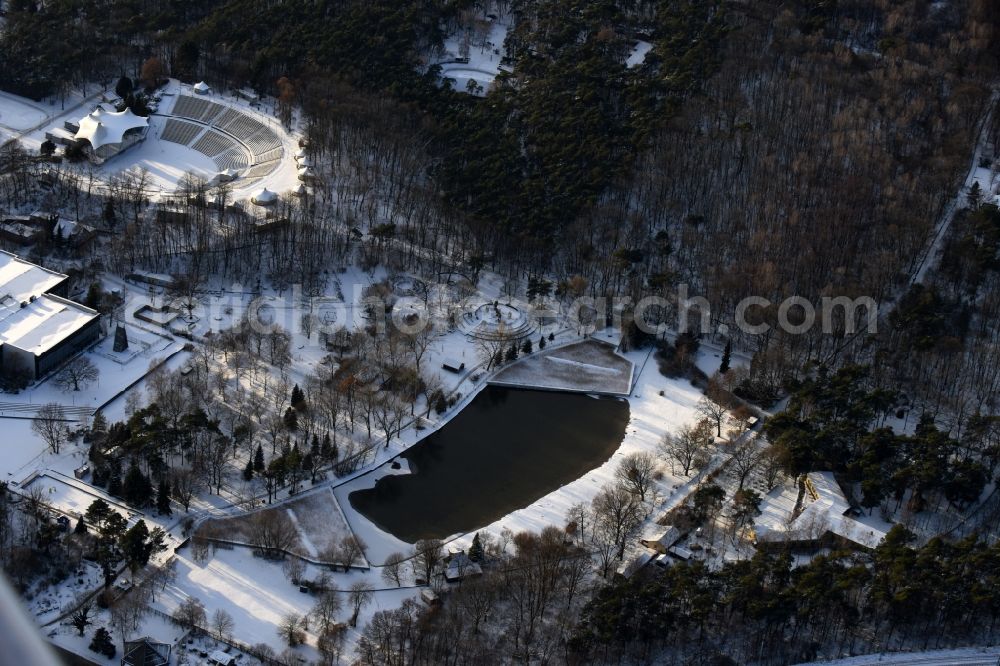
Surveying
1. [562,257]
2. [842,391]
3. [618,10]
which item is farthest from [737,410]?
[618,10]

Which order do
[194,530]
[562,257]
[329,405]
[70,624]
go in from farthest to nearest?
[562,257]
[329,405]
[194,530]
[70,624]

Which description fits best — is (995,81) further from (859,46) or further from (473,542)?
(473,542)

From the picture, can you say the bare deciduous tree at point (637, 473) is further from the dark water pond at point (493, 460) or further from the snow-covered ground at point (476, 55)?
the snow-covered ground at point (476, 55)

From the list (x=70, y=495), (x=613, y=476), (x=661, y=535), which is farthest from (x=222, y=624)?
(x=613, y=476)

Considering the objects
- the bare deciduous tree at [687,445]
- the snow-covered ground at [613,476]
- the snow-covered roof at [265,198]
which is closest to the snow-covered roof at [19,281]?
the snow-covered roof at [265,198]

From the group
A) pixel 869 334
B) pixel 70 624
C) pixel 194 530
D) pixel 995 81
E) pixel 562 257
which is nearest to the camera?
pixel 70 624

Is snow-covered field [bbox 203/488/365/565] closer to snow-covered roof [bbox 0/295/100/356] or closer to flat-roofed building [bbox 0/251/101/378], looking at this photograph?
flat-roofed building [bbox 0/251/101/378]

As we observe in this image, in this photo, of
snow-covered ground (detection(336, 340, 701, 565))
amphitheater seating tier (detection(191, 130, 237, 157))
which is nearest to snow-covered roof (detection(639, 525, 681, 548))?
snow-covered ground (detection(336, 340, 701, 565))

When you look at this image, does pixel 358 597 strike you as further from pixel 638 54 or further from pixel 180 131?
pixel 638 54
